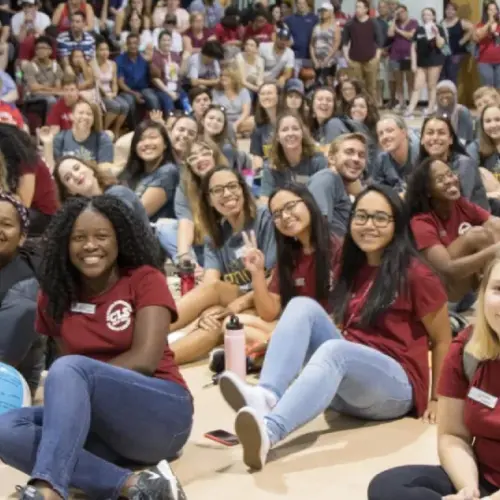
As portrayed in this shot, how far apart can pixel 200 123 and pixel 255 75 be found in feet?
13.8

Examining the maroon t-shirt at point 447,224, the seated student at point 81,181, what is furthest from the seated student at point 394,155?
the seated student at point 81,181

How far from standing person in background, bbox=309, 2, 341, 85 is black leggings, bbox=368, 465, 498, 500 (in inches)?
404

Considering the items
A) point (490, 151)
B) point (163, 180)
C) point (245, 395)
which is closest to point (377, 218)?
point (245, 395)

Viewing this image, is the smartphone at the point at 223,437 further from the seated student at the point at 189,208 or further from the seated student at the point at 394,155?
the seated student at the point at 394,155

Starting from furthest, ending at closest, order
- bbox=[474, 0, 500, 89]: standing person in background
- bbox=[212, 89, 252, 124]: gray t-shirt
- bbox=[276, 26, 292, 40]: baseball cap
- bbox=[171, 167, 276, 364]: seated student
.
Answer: bbox=[474, 0, 500, 89]: standing person in background
bbox=[276, 26, 292, 40]: baseball cap
bbox=[212, 89, 252, 124]: gray t-shirt
bbox=[171, 167, 276, 364]: seated student

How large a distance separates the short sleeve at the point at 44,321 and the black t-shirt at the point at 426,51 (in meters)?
10.1

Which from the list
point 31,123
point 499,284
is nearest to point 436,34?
point 31,123

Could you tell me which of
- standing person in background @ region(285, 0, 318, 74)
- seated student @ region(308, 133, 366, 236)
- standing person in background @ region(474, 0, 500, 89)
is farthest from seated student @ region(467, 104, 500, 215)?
standing person in background @ region(285, 0, 318, 74)

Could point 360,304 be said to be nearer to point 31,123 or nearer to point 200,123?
point 200,123

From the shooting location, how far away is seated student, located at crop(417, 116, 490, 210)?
512 centimetres

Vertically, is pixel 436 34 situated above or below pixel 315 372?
above

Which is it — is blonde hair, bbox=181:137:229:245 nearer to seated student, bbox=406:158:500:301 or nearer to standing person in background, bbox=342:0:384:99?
seated student, bbox=406:158:500:301

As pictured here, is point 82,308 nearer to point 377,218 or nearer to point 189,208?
point 377,218

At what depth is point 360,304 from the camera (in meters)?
3.45
